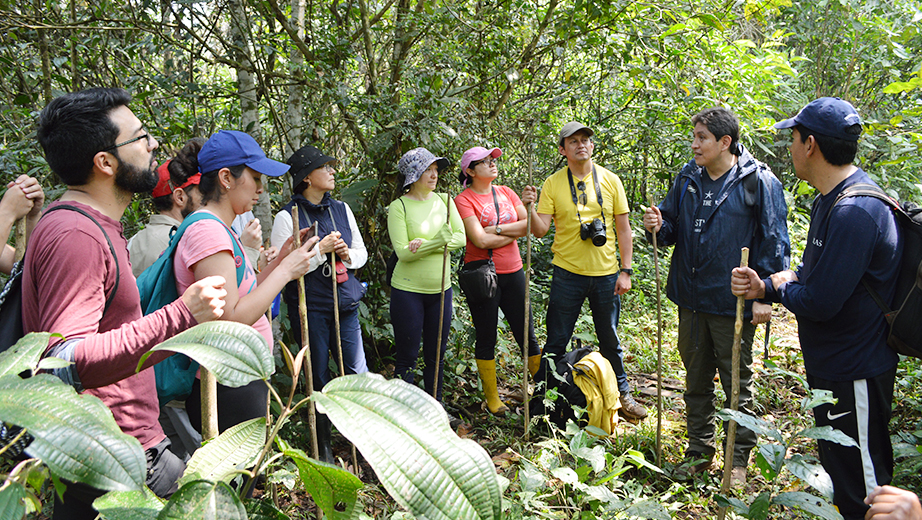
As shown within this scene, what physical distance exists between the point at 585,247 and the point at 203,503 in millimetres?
3552

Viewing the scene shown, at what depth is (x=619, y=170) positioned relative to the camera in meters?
7.42

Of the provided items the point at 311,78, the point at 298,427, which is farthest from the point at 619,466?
the point at 311,78

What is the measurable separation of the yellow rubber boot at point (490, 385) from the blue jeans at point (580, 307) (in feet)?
1.12

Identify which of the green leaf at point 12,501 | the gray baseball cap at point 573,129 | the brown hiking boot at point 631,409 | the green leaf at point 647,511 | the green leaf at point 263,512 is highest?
the gray baseball cap at point 573,129

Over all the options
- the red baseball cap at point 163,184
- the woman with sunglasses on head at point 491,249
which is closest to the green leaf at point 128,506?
the red baseball cap at point 163,184

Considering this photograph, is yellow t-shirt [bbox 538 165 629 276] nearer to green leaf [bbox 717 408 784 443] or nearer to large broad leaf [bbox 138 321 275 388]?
green leaf [bbox 717 408 784 443]

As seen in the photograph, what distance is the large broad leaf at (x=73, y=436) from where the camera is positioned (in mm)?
672

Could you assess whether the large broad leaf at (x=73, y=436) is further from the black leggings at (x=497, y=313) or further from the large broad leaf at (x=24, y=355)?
the black leggings at (x=497, y=313)

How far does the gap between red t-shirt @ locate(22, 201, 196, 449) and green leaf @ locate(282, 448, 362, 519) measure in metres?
0.63

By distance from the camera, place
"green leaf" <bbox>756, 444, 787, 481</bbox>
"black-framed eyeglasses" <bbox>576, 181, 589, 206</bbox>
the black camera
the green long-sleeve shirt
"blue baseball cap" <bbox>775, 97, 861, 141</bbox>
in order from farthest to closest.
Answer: "black-framed eyeglasses" <bbox>576, 181, 589, 206</bbox>, the black camera, the green long-sleeve shirt, "blue baseball cap" <bbox>775, 97, 861, 141</bbox>, "green leaf" <bbox>756, 444, 787, 481</bbox>

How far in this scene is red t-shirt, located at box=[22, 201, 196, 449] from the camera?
136 centimetres

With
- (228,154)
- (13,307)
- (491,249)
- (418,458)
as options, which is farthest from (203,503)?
(491,249)

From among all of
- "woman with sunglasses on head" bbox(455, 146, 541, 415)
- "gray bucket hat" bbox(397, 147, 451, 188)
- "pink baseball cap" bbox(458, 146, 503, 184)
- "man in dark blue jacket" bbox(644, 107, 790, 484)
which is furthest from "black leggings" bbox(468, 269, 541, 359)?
"man in dark blue jacket" bbox(644, 107, 790, 484)

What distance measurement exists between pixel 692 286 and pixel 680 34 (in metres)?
2.70
